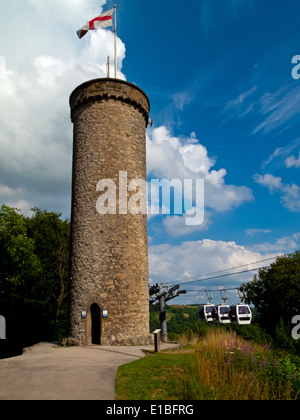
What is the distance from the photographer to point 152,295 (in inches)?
1052

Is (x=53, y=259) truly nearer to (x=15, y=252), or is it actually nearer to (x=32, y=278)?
(x=32, y=278)

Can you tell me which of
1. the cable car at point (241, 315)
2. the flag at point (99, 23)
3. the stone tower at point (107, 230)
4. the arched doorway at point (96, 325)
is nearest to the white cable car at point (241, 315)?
the cable car at point (241, 315)

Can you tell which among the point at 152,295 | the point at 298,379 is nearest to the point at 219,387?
the point at 298,379

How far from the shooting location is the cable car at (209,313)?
26.6 m

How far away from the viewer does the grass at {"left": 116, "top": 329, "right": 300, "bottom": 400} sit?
20.6 feet

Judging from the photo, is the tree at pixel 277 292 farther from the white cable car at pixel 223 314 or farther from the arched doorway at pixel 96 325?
the arched doorway at pixel 96 325

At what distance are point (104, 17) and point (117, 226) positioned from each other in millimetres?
13509

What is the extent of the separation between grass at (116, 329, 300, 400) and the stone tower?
725 cm

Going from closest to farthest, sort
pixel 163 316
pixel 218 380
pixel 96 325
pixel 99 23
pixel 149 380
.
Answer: pixel 218 380
pixel 149 380
pixel 96 325
pixel 99 23
pixel 163 316

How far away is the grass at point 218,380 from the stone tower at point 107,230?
7253 millimetres

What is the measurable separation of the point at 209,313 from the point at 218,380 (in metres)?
20.7

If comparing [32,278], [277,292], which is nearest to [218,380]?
[32,278]

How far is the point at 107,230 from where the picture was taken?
1677 cm
